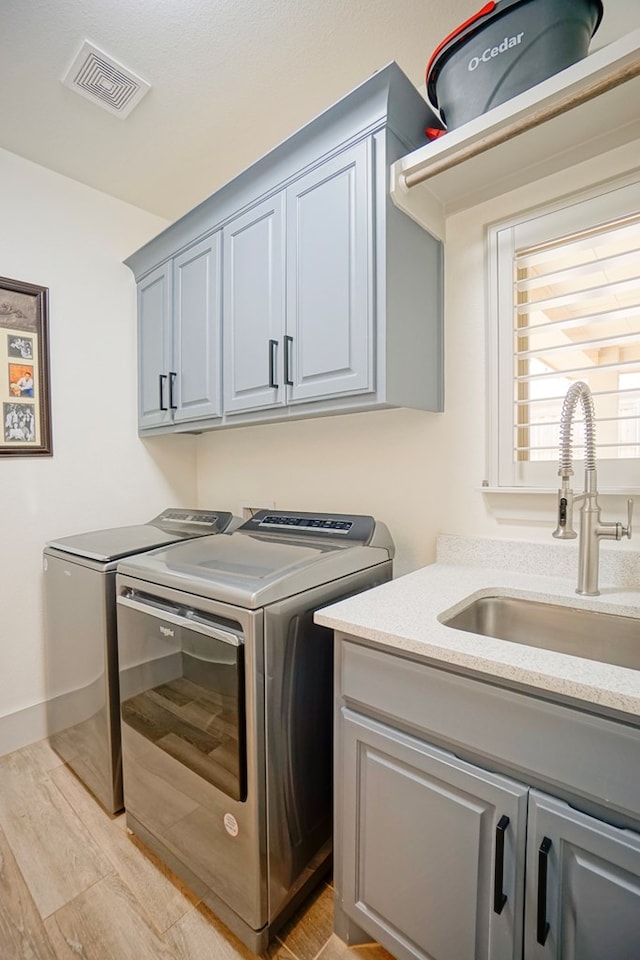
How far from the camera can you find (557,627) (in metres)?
1.25

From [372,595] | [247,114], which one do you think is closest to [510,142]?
[247,114]

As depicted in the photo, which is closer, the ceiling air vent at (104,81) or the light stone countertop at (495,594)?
the light stone countertop at (495,594)

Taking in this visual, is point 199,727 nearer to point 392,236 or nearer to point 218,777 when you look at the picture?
point 218,777

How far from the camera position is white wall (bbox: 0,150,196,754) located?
1.97 metres

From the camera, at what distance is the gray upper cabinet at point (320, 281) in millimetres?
1333

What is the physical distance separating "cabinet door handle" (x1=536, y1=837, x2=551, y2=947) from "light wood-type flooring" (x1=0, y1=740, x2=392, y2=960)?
0.55 metres

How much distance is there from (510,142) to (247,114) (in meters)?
1.06

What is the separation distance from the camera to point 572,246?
1.37 meters

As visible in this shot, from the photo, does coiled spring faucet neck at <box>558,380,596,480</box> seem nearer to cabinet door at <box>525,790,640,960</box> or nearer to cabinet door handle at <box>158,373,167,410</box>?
cabinet door at <box>525,790,640,960</box>

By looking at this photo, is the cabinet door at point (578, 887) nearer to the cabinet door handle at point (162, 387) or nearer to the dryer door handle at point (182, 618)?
the dryer door handle at point (182, 618)

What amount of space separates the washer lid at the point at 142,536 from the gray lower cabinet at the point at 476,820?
1.01m

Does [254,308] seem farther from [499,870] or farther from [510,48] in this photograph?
[499,870]

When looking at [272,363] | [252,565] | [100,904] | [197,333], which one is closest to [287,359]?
[272,363]

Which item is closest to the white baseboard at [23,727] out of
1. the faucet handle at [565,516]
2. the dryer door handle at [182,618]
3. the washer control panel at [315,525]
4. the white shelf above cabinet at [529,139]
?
the dryer door handle at [182,618]
